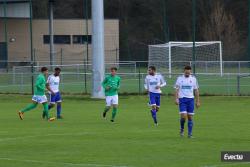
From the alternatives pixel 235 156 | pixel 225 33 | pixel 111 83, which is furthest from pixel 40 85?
pixel 225 33

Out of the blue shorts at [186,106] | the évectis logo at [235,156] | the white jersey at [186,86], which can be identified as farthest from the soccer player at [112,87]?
the évectis logo at [235,156]

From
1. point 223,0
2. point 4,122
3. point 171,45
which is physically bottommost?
point 4,122

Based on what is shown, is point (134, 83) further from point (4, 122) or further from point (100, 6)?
point (4, 122)

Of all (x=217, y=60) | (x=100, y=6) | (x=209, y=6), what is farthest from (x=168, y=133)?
(x=209, y=6)

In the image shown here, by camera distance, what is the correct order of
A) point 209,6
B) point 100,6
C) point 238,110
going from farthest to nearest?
point 209,6 → point 100,6 → point 238,110

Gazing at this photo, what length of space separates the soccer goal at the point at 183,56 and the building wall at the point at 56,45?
10.8 feet

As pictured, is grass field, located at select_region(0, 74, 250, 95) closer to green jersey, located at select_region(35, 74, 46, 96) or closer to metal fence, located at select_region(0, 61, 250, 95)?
metal fence, located at select_region(0, 61, 250, 95)

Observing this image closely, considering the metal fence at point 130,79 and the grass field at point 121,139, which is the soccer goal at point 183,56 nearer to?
the metal fence at point 130,79

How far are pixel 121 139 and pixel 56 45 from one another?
44.9 metres

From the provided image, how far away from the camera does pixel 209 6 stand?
6125 cm

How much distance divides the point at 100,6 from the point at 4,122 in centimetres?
1350

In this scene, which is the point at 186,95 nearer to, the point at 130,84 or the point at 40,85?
the point at 40,85

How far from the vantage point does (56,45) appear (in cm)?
6431

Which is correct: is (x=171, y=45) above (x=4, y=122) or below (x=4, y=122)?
above
